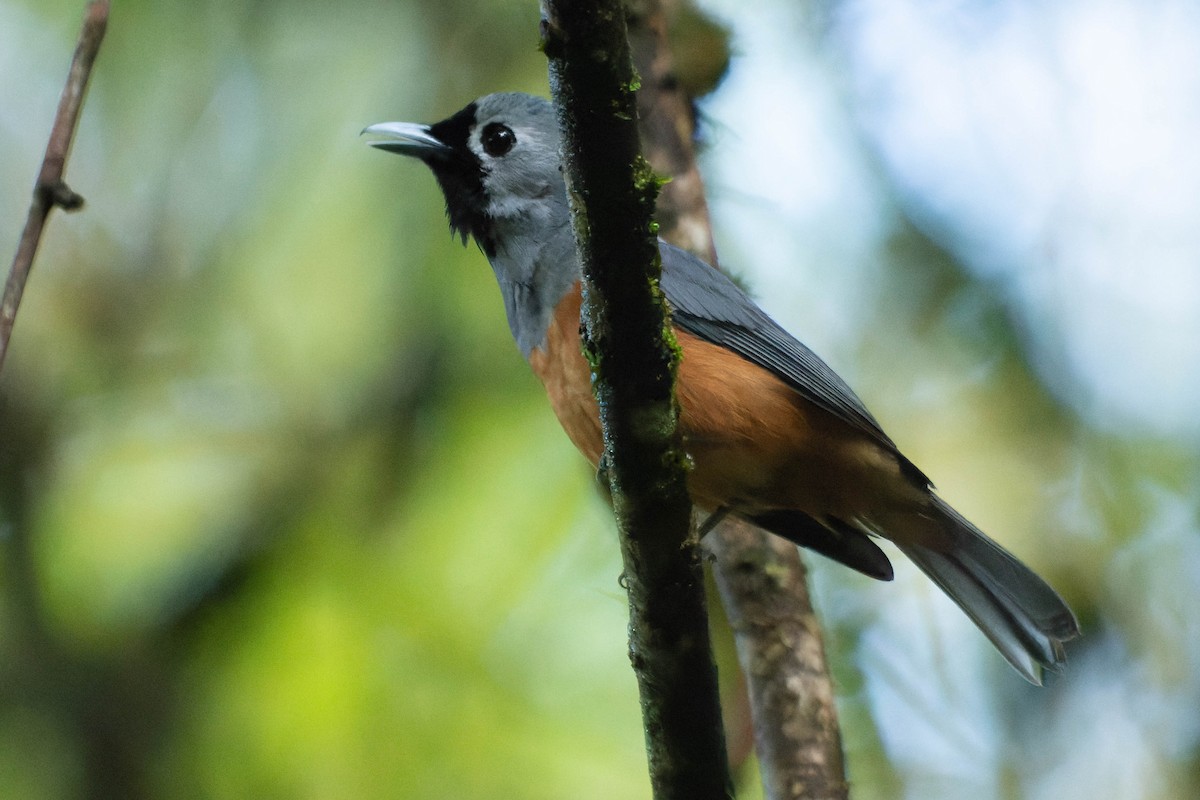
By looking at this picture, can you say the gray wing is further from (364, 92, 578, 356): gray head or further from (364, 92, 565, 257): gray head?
(364, 92, 565, 257): gray head

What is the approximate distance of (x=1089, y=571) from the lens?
6191mm

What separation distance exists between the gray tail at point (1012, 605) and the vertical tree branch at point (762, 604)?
0.71 meters

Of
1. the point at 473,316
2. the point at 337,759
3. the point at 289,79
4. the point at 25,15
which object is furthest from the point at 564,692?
the point at 25,15

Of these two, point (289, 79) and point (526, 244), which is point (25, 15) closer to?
point (289, 79)

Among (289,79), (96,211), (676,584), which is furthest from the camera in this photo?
(289,79)

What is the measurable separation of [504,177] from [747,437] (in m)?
1.64

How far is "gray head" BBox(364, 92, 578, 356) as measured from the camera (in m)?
4.63

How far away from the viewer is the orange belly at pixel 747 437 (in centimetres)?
411

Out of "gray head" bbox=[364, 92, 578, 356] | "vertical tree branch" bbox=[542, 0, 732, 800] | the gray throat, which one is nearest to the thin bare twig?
"vertical tree branch" bbox=[542, 0, 732, 800]

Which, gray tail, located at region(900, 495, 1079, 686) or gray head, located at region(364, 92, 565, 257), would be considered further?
gray head, located at region(364, 92, 565, 257)

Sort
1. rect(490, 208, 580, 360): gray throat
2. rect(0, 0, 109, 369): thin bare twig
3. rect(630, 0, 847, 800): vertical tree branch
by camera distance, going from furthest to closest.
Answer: rect(630, 0, 847, 800): vertical tree branch < rect(490, 208, 580, 360): gray throat < rect(0, 0, 109, 369): thin bare twig

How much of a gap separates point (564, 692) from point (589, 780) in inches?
19.1

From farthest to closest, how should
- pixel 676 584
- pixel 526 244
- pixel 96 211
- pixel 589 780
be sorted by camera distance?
1. pixel 96 211
2. pixel 589 780
3. pixel 526 244
4. pixel 676 584

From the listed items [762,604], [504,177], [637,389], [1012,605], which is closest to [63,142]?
[637,389]
